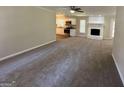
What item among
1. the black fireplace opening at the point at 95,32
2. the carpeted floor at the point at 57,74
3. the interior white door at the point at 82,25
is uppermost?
the interior white door at the point at 82,25

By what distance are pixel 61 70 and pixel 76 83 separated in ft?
3.07

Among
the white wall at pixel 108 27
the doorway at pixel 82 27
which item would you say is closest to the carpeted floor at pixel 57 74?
the white wall at pixel 108 27

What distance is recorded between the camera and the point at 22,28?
5.89 meters

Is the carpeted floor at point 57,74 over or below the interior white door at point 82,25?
below

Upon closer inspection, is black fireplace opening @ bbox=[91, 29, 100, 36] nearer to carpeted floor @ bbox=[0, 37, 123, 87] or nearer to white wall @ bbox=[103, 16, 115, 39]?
white wall @ bbox=[103, 16, 115, 39]

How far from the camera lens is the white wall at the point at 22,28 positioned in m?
4.86

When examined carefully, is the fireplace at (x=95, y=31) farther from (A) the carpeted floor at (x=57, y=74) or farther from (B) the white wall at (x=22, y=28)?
(A) the carpeted floor at (x=57, y=74)

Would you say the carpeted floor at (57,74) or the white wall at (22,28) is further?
the white wall at (22,28)

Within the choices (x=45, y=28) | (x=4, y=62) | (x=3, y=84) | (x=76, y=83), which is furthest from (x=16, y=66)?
(x=45, y=28)

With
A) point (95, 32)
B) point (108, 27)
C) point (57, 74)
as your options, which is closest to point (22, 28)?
point (57, 74)

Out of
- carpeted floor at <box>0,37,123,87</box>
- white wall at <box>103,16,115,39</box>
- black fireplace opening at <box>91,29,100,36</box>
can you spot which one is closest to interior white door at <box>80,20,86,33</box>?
black fireplace opening at <box>91,29,100,36</box>

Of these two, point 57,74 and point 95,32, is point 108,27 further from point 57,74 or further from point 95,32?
point 57,74
